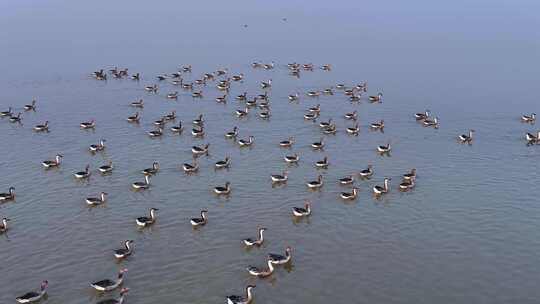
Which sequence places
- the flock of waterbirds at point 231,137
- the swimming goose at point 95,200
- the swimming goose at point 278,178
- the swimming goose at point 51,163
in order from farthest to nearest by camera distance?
the swimming goose at point 51,163 → the swimming goose at point 278,178 → the swimming goose at point 95,200 → the flock of waterbirds at point 231,137

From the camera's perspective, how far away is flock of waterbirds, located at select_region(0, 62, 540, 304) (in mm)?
32062

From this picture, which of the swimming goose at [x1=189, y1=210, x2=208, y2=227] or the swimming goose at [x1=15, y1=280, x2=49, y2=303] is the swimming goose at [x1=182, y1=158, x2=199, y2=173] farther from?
the swimming goose at [x1=15, y1=280, x2=49, y2=303]

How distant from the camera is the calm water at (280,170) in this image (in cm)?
3103

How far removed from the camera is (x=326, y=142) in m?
50.1

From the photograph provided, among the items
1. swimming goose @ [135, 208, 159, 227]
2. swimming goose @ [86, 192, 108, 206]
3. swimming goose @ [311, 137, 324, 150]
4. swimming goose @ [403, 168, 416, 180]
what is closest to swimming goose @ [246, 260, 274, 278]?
swimming goose @ [135, 208, 159, 227]

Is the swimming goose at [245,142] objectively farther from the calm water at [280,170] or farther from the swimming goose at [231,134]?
the swimming goose at [231,134]

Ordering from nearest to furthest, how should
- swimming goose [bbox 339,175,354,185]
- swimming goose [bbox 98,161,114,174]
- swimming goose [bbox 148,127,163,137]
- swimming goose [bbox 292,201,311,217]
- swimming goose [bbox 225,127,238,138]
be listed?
swimming goose [bbox 292,201,311,217], swimming goose [bbox 339,175,354,185], swimming goose [bbox 98,161,114,174], swimming goose [bbox 225,127,238,138], swimming goose [bbox 148,127,163,137]

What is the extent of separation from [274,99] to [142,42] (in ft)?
99.2

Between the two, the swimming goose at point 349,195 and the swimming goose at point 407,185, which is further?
the swimming goose at point 407,185

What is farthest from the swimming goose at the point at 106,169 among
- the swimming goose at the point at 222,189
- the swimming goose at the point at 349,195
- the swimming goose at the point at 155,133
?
the swimming goose at the point at 349,195

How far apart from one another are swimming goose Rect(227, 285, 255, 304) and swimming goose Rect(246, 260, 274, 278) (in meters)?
1.25

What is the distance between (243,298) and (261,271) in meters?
2.66

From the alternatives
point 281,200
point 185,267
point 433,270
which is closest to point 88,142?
point 281,200

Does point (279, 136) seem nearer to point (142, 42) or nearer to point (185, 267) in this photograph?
point (185, 267)
